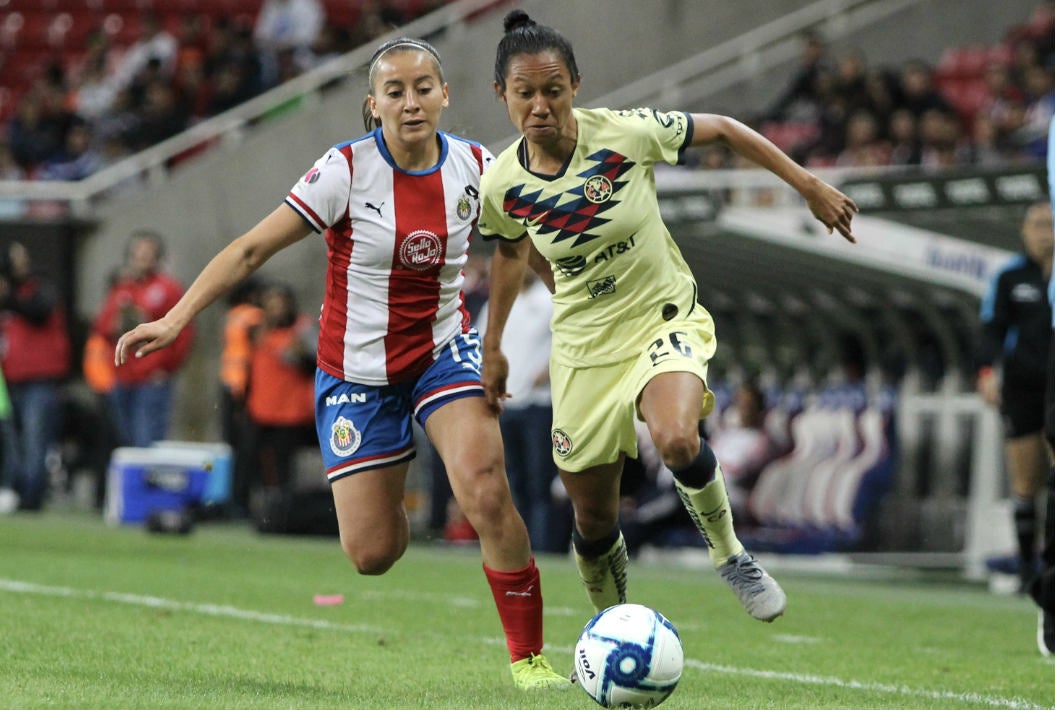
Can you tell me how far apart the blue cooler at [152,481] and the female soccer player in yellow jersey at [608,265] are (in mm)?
8987

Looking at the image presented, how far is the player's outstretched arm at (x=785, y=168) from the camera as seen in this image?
6234 millimetres

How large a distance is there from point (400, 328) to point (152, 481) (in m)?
9.06

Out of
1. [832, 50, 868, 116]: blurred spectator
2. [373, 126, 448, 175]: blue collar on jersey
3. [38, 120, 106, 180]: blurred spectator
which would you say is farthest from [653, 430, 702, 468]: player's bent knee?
[38, 120, 106, 180]: blurred spectator

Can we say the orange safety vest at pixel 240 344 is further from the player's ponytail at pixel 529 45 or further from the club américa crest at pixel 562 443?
the player's ponytail at pixel 529 45

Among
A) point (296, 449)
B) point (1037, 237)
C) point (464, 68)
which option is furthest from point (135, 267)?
point (1037, 237)

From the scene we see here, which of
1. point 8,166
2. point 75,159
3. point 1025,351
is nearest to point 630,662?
point 1025,351

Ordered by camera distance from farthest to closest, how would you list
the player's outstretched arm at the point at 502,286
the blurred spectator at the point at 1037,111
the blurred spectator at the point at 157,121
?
1. the blurred spectator at the point at 157,121
2. the blurred spectator at the point at 1037,111
3. the player's outstretched arm at the point at 502,286

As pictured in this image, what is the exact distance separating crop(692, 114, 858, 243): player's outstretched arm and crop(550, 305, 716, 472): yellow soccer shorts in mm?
636

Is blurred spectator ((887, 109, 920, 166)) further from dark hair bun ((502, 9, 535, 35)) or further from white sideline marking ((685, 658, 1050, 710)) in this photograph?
dark hair bun ((502, 9, 535, 35))

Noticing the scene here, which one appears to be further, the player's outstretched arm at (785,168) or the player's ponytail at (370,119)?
the player's ponytail at (370,119)

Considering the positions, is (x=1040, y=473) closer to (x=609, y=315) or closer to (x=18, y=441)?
(x=609, y=315)

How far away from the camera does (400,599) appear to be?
986 cm

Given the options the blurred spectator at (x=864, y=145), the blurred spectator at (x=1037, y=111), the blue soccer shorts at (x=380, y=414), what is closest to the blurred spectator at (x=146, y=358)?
the blurred spectator at (x=864, y=145)

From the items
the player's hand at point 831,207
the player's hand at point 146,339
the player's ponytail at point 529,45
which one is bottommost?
the player's hand at point 146,339
